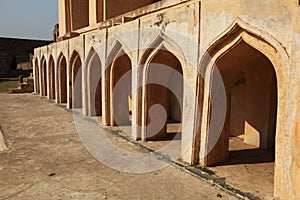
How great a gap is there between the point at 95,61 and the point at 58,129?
9.93ft

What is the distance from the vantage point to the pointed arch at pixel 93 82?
1034cm

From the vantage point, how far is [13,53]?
3030cm

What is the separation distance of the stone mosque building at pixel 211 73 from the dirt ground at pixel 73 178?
0.89m

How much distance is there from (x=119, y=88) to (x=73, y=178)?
15.1ft

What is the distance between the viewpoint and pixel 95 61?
1035 centimetres

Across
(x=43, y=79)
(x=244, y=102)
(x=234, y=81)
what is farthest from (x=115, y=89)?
(x=43, y=79)

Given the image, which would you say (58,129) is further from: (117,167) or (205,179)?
(205,179)

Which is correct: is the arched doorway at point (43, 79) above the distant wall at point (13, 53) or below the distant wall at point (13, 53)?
below

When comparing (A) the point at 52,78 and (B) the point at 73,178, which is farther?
(A) the point at 52,78

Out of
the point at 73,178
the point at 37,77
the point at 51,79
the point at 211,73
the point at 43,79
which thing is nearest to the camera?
the point at 73,178

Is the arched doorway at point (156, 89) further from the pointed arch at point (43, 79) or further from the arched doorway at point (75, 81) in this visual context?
the pointed arch at point (43, 79)

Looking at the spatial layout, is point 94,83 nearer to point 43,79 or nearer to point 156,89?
point 156,89

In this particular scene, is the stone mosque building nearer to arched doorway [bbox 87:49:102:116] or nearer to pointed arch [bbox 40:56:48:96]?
arched doorway [bbox 87:49:102:116]

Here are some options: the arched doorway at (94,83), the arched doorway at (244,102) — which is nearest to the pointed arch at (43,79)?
the arched doorway at (94,83)
